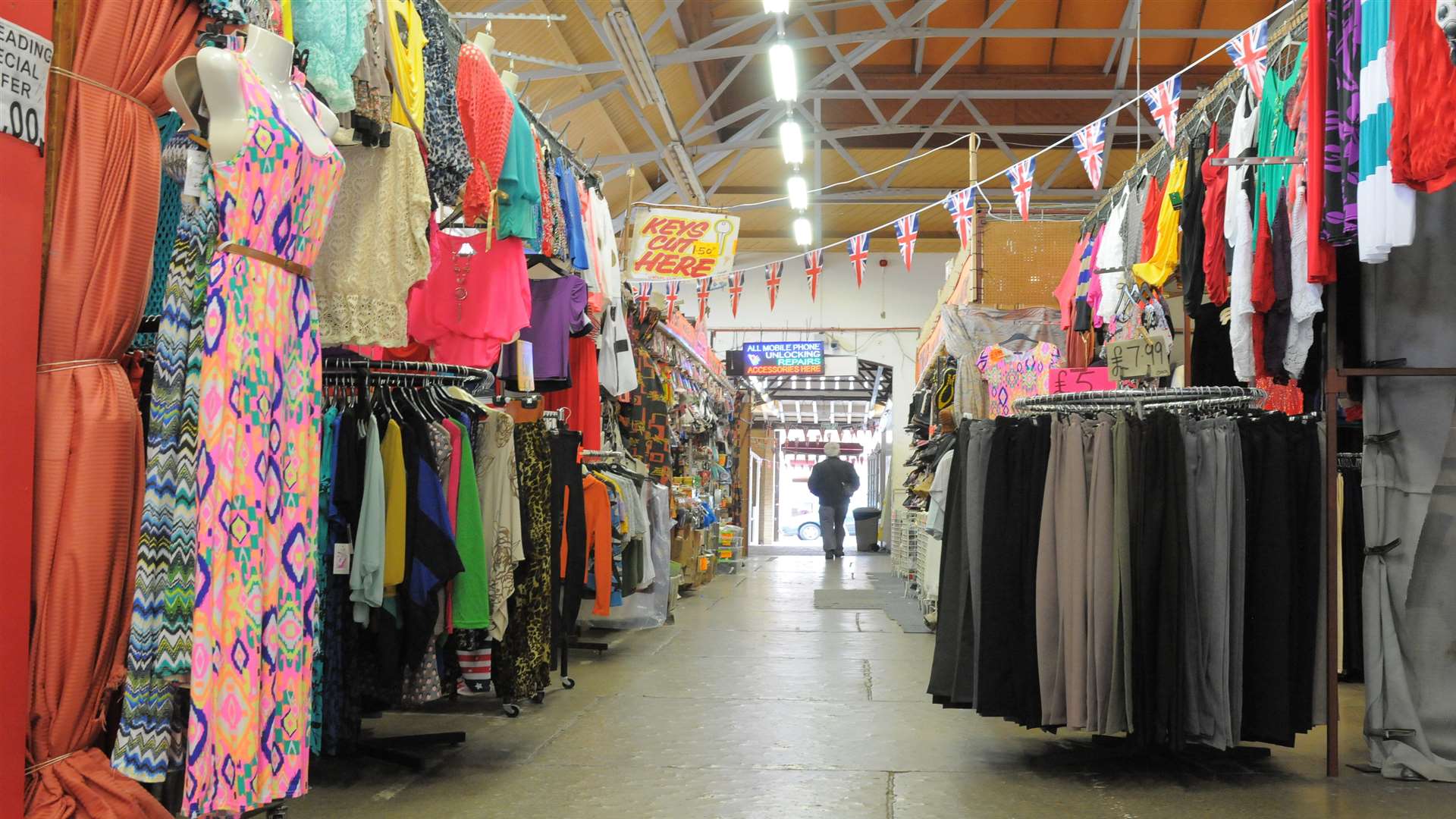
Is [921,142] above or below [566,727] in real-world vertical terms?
above

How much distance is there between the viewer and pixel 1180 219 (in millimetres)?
4777

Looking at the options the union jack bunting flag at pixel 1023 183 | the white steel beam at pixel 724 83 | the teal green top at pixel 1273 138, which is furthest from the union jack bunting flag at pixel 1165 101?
the white steel beam at pixel 724 83

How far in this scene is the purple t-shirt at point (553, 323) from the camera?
551 centimetres

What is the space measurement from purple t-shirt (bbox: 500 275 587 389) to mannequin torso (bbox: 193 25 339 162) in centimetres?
286

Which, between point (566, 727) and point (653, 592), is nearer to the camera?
point (566, 727)

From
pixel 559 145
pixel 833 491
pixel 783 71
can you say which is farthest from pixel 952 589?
pixel 833 491

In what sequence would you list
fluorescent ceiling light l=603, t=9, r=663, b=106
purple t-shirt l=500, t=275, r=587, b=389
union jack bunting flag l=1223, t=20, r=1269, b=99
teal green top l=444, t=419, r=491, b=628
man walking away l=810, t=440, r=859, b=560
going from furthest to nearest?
man walking away l=810, t=440, r=859, b=560 → fluorescent ceiling light l=603, t=9, r=663, b=106 → purple t-shirt l=500, t=275, r=587, b=389 → union jack bunting flag l=1223, t=20, r=1269, b=99 → teal green top l=444, t=419, r=491, b=628

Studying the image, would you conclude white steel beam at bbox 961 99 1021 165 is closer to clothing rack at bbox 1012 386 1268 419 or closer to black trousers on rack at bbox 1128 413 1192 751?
clothing rack at bbox 1012 386 1268 419

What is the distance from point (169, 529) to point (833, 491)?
14.9 metres

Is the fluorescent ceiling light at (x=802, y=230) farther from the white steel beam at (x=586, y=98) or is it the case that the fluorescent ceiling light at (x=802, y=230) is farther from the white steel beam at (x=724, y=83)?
the white steel beam at (x=586, y=98)

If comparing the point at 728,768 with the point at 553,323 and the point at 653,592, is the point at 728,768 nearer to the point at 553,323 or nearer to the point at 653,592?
the point at 553,323

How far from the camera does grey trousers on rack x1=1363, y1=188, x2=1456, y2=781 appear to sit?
360cm

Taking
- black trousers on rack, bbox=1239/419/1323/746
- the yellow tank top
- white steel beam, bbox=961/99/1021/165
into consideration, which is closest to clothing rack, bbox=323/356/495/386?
the yellow tank top

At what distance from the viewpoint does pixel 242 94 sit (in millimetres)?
2275
